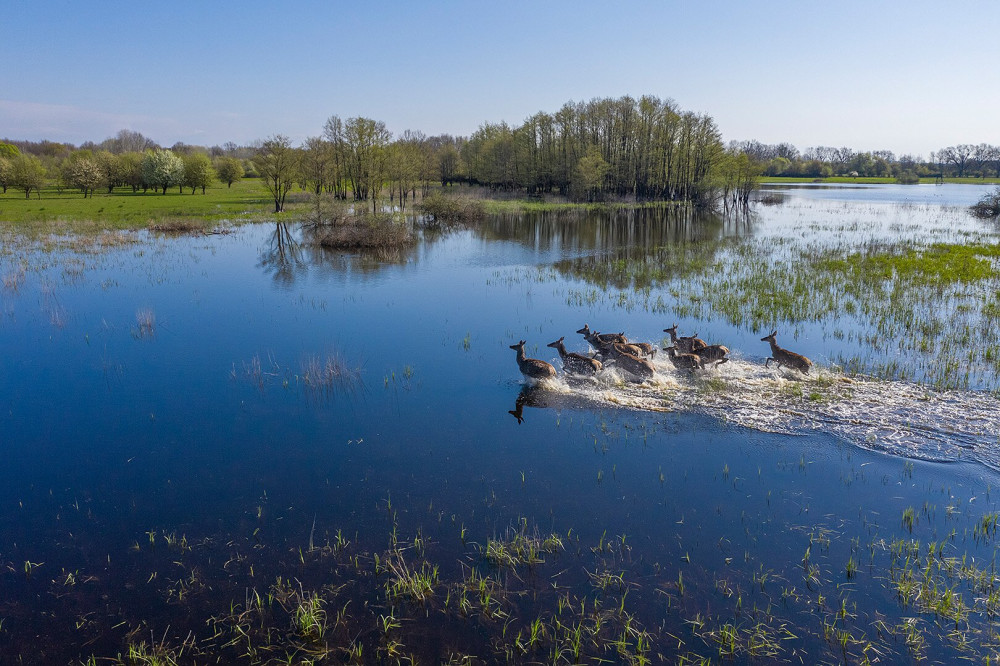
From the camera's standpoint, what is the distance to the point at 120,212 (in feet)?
177

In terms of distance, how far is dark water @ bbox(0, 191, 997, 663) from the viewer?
663 cm

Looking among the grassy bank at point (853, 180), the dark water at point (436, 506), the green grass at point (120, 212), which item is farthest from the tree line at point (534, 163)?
the grassy bank at point (853, 180)

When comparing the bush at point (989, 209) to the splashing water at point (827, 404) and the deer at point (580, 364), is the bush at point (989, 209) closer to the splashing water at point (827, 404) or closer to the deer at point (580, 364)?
the splashing water at point (827, 404)

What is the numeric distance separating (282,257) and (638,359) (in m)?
27.1

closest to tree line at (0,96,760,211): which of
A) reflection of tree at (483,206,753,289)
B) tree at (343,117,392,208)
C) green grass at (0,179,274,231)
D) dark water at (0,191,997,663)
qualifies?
tree at (343,117,392,208)

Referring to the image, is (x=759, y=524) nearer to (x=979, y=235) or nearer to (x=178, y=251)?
(x=178, y=251)

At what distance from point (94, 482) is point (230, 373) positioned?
17.6 ft

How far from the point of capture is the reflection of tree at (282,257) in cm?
2895

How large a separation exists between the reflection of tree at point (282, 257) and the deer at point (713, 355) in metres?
20.1

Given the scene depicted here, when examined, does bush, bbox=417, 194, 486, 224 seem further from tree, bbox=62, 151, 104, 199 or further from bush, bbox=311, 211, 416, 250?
tree, bbox=62, 151, 104, 199

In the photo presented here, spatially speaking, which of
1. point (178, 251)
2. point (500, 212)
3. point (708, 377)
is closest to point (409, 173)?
point (500, 212)

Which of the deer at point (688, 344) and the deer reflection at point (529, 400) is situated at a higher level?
the deer at point (688, 344)

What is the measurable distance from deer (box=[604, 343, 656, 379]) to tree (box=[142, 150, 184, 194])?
88.0 meters

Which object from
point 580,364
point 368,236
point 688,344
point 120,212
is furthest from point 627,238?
point 120,212
